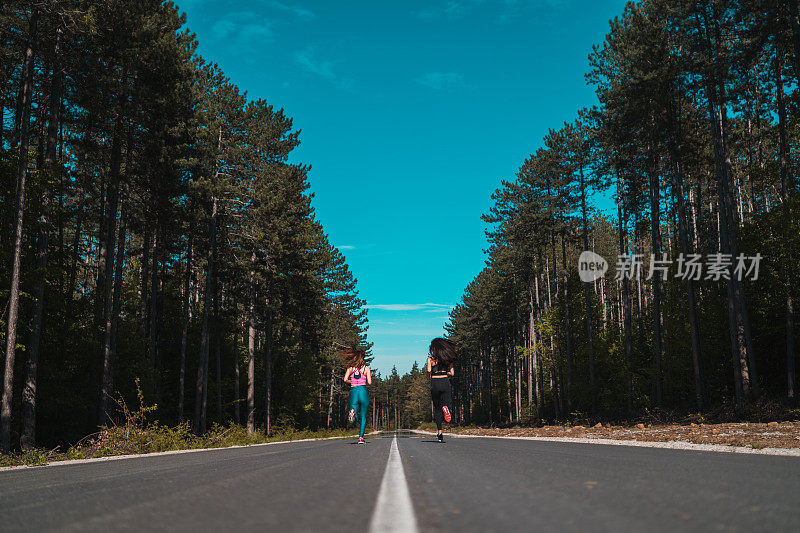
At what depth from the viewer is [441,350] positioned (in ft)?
42.2

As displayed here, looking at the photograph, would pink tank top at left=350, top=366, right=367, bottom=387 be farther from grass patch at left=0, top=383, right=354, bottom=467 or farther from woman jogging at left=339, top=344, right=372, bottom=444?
grass patch at left=0, top=383, right=354, bottom=467

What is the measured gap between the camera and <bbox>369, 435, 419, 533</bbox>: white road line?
2479 mm

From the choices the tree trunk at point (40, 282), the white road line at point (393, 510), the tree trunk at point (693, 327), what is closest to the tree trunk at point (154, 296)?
the tree trunk at point (40, 282)

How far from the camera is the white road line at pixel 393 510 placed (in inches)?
97.6

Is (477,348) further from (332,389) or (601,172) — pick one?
(601,172)

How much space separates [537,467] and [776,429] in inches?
439

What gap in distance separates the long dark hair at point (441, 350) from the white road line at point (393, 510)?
842cm

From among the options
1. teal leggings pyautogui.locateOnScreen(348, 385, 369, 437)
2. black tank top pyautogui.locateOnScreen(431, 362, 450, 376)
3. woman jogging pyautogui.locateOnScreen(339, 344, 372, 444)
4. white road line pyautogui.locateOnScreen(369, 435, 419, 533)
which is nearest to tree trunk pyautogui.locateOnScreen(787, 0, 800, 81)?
black tank top pyautogui.locateOnScreen(431, 362, 450, 376)

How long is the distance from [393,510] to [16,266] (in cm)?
1696

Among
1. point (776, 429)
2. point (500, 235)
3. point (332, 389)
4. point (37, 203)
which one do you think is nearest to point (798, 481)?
point (776, 429)

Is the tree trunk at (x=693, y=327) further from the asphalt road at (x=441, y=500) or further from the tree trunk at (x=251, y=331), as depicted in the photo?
the tree trunk at (x=251, y=331)

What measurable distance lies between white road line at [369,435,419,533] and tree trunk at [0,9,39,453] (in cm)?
1548

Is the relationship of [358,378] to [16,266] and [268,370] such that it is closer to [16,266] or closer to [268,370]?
[16,266]

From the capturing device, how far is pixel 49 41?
17109mm
